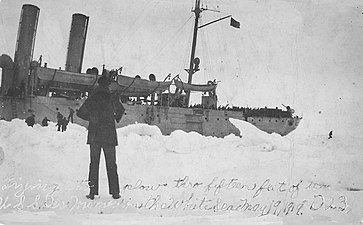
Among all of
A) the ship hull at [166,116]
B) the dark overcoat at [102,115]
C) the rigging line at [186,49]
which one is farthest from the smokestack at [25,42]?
the rigging line at [186,49]

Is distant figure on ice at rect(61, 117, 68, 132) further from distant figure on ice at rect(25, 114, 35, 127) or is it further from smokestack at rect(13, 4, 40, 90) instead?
smokestack at rect(13, 4, 40, 90)

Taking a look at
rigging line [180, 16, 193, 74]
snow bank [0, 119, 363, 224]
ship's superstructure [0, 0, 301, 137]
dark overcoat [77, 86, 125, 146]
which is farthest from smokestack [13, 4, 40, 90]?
rigging line [180, 16, 193, 74]

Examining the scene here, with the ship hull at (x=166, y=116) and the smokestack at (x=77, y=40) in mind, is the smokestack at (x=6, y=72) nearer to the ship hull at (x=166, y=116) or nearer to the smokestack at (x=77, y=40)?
the ship hull at (x=166, y=116)

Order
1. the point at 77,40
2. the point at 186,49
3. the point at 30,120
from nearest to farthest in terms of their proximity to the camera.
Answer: the point at 30,120
the point at 77,40
the point at 186,49

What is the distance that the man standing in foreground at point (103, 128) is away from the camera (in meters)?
2.55

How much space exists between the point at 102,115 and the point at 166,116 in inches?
14.4

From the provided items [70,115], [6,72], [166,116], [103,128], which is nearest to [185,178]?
[166,116]

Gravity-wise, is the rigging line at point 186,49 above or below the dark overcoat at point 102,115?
above

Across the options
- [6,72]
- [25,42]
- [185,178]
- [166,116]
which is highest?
[25,42]

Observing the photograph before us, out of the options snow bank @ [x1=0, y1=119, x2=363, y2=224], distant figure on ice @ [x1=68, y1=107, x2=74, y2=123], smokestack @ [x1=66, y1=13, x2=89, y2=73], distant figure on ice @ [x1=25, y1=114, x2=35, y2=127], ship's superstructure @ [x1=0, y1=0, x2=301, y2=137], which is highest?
smokestack @ [x1=66, y1=13, x2=89, y2=73]

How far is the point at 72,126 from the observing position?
99.4 inches

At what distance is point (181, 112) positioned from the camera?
2.64 m

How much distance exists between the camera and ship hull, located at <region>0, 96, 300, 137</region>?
248 centimetres

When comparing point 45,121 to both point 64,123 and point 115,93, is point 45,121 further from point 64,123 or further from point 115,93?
point 115,93
